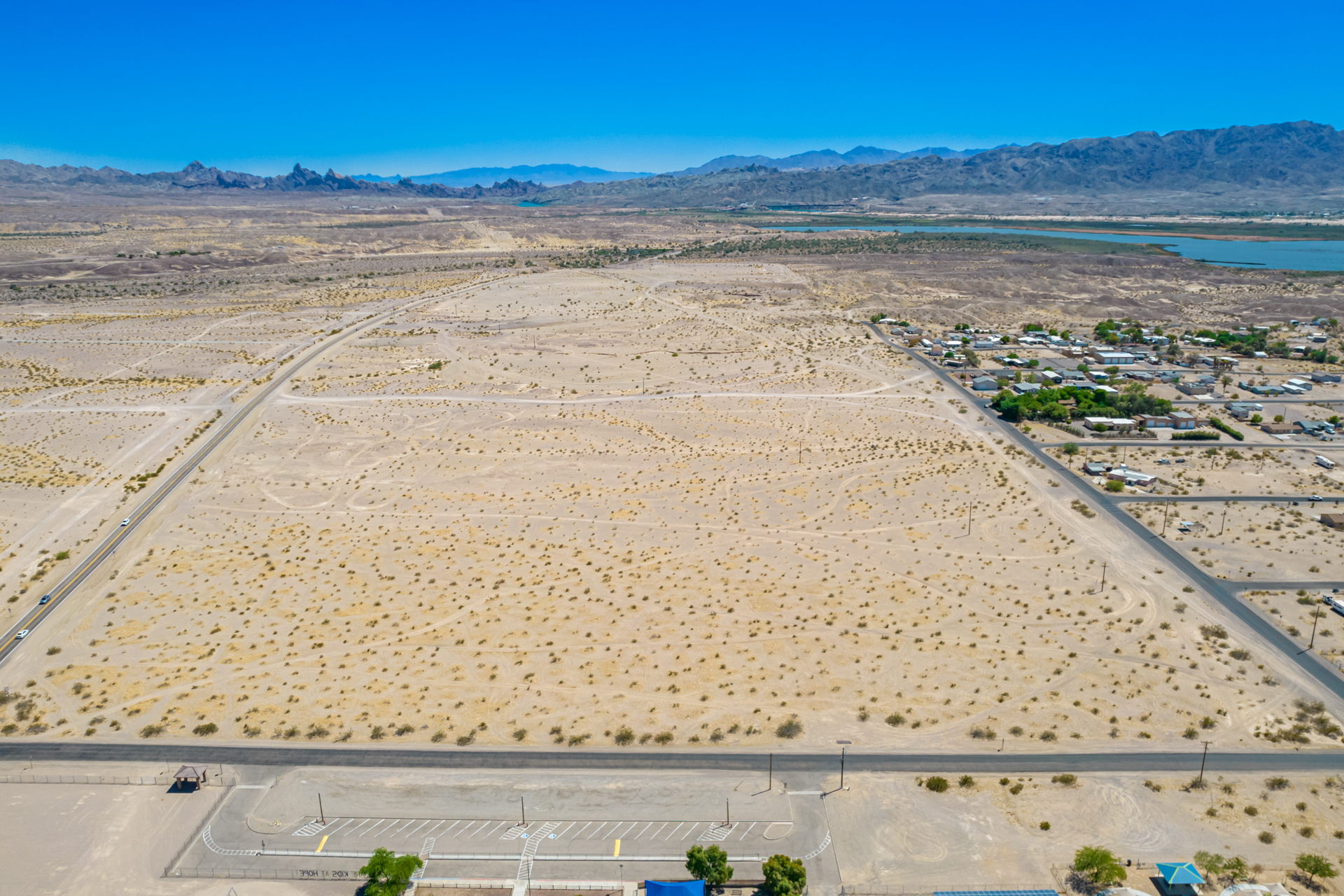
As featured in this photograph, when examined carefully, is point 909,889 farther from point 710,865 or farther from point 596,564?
point 596,564

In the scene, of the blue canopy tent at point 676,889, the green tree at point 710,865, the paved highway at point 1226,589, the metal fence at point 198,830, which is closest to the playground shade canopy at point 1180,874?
the green tree at point 710,865

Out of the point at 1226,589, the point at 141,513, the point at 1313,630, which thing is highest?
the point at 141,513

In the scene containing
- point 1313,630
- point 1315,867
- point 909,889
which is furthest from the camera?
point 1313,630

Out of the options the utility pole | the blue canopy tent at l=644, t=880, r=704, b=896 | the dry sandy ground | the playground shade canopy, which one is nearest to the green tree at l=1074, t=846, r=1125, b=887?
the playground shade canopy

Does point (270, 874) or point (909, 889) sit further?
point (270, 874)

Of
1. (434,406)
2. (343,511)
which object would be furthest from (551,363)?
(343,511)

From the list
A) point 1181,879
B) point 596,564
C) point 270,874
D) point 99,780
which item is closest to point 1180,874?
point 1181,879

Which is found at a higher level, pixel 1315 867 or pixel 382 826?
pixel 1315 867

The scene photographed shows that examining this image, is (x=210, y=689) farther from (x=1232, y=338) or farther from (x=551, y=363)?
(x=1232, y=338)

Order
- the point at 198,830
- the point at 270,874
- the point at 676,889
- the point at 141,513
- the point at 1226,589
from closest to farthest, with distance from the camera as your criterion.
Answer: the point at 676,889
the point at 270,874
the point at 198,830
the point at 1226,589
the point at 141,513
